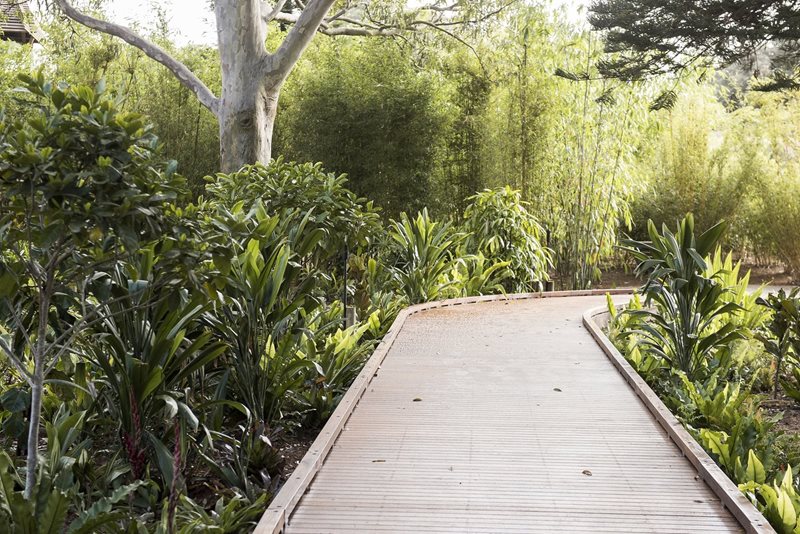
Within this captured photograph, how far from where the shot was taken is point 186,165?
10.7 m

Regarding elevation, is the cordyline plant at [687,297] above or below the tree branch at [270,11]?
below

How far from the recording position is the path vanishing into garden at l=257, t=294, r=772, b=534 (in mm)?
2760

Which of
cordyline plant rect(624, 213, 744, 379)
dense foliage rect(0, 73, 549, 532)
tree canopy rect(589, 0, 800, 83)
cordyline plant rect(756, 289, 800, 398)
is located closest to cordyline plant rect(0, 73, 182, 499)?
dense foliage rect(0, 73, 549, 532)

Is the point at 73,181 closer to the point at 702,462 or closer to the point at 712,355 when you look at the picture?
the point at 702,462

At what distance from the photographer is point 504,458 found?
3.39m

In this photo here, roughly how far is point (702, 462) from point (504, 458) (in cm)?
77

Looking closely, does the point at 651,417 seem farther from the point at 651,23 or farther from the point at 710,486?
the point at 651,23

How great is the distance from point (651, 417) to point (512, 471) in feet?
3.60

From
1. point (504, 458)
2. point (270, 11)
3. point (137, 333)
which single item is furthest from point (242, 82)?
point (504, 458)

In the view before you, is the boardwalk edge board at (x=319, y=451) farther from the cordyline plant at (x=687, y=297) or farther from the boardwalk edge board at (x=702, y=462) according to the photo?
the cordyline plant at (x=687, y=297)

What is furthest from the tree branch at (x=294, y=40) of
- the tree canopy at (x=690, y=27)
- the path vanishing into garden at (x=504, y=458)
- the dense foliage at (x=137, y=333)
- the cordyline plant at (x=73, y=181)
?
the cordyline plant at (x=73, y=181)

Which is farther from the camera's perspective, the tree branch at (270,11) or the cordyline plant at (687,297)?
the tree branch at (270,11)

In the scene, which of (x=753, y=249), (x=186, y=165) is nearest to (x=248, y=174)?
(x=186, y=165)

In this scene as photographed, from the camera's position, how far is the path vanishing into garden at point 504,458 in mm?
2760
